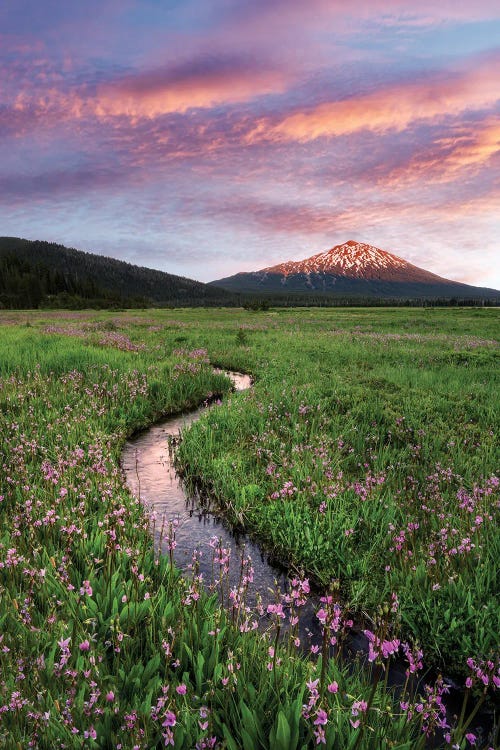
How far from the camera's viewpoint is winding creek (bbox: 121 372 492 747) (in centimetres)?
365

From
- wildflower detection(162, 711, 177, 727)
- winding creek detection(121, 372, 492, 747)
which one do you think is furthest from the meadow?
winding creek detection(121, 372, 492, 747)

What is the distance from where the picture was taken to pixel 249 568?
134 inches

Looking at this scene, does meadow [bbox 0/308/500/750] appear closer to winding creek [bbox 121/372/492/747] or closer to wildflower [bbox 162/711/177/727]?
wildflower [bbox 162/711/177/727]

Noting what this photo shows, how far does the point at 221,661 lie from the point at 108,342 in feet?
60.7

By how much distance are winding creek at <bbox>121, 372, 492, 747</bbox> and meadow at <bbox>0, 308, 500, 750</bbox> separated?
144 mm

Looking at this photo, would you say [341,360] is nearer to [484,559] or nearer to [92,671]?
[484,559]

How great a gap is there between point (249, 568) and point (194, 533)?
2.09 m

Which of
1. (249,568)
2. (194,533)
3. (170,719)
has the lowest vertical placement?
(194,533)

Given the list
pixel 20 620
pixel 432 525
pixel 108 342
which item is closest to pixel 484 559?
pixel 432 525

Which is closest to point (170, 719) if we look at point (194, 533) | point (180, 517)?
point (194, 533)

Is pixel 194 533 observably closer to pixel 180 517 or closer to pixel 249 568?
pixel 180 517

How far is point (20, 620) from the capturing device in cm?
309

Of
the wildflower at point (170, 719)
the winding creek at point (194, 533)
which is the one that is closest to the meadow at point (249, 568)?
the wildflower at point (170, 719)

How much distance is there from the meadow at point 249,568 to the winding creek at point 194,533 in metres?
0.14
